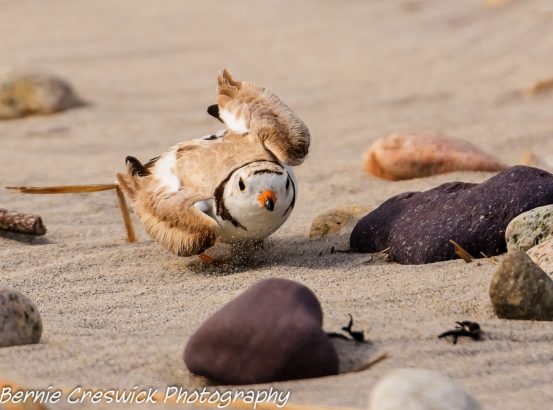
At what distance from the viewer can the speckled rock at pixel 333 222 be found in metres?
5.25

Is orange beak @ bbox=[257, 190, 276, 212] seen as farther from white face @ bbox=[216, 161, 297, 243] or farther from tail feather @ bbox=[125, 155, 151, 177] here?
tail feather @ bbox=[125, 155, 151, 177]

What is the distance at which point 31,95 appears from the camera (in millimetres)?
8531

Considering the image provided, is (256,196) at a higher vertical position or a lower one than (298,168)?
higher

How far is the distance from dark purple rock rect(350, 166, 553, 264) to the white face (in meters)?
0.52

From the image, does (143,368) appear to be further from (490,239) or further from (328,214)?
(328,214)

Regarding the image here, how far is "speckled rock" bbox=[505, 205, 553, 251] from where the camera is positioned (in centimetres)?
427

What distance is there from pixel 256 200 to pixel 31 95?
181 inches

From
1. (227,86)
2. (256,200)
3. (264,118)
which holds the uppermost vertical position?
(227,86)

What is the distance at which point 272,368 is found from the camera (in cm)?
323

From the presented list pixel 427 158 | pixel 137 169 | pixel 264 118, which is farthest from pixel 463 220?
pixel 427 158

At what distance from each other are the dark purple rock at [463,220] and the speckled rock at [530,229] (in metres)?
0.13

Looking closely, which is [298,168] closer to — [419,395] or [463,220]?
[463,220]

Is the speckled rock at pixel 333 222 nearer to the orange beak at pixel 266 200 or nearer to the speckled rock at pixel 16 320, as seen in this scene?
the orange beak at pixel 266 200

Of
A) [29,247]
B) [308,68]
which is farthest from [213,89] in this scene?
[29,247]
